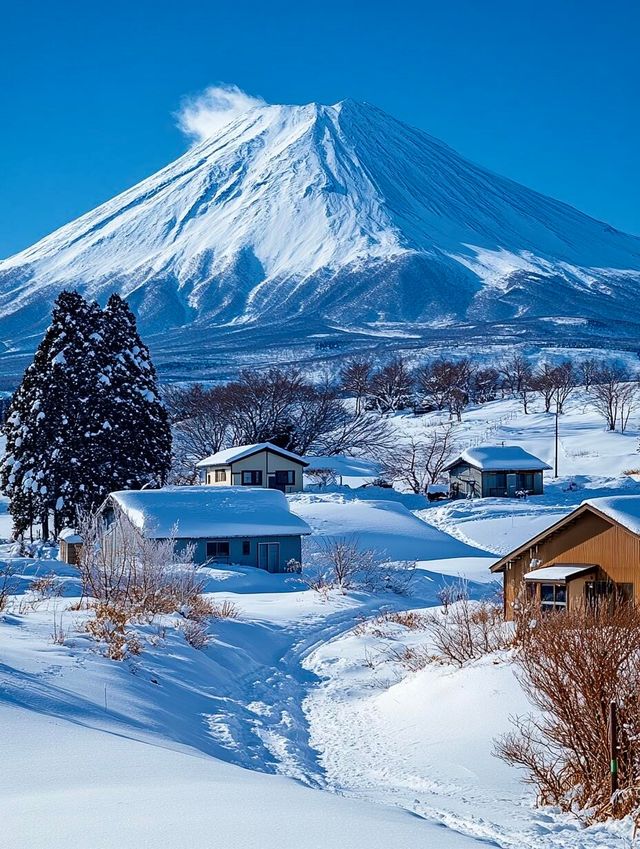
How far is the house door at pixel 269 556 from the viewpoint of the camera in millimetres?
39312

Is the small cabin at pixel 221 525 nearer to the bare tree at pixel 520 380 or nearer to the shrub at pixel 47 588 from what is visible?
the shrub at pixel 47 588

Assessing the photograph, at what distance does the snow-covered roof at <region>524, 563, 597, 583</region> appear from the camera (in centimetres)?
2486

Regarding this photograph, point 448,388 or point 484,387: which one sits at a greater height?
point 484,387

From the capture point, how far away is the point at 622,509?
25.1 metres

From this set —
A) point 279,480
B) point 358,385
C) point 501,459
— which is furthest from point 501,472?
point 358,385

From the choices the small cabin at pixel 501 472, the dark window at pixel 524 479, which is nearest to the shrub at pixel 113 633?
the small cabin at pixel 501 472

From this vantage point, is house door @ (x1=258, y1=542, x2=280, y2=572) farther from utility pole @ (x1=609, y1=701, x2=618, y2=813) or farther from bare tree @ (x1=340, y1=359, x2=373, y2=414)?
bare tree @ (x1=340, y1=359, x2=373, y2=414)

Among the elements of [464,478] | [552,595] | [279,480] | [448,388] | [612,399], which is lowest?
[552,595]

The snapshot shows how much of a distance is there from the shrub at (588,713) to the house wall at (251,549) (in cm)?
2714

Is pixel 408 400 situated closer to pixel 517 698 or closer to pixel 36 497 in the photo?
pixel 36 497

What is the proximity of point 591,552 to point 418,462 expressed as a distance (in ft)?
149

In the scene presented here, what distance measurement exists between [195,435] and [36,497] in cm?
2818

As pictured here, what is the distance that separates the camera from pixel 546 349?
A: 144m

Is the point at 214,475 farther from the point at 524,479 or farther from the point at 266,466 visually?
the point at 524,479
